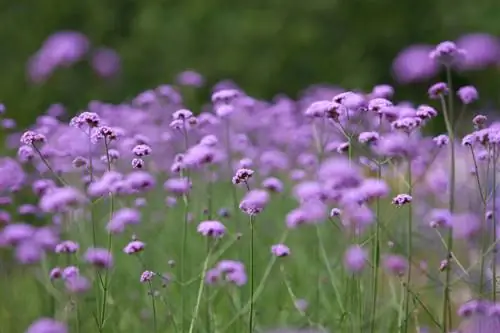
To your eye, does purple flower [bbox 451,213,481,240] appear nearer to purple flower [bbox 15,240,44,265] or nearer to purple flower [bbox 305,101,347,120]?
purple flower [bbox 305,101,347,120]

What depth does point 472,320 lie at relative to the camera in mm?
2207

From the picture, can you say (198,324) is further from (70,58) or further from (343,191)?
(70,58)

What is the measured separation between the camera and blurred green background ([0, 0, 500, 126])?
8992mm

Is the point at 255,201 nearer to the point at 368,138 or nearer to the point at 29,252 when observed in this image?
the point at 368,138

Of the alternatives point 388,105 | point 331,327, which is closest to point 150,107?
point 331,327

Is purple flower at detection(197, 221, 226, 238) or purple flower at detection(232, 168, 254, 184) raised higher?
purple flower at detection(232, 168, 254, 184)

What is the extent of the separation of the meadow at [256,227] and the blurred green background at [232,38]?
4.12 m

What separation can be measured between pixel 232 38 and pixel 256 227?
235 inches

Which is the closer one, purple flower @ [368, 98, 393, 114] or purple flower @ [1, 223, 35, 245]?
purple flower @ [368, 98, 393, 114]

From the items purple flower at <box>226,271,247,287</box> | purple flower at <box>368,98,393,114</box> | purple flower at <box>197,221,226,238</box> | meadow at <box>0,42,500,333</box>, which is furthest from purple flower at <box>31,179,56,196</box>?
purple flower at <box>368,98,393,114</box>

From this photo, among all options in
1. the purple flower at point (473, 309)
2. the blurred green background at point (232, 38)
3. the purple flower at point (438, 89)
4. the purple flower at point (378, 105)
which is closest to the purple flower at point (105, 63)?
the blurred green background at point (232, 38)

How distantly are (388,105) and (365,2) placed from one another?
8.07m

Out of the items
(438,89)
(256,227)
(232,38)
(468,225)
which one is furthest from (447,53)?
(232,38)

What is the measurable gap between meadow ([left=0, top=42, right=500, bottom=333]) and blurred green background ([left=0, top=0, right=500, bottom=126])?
13.5ft
